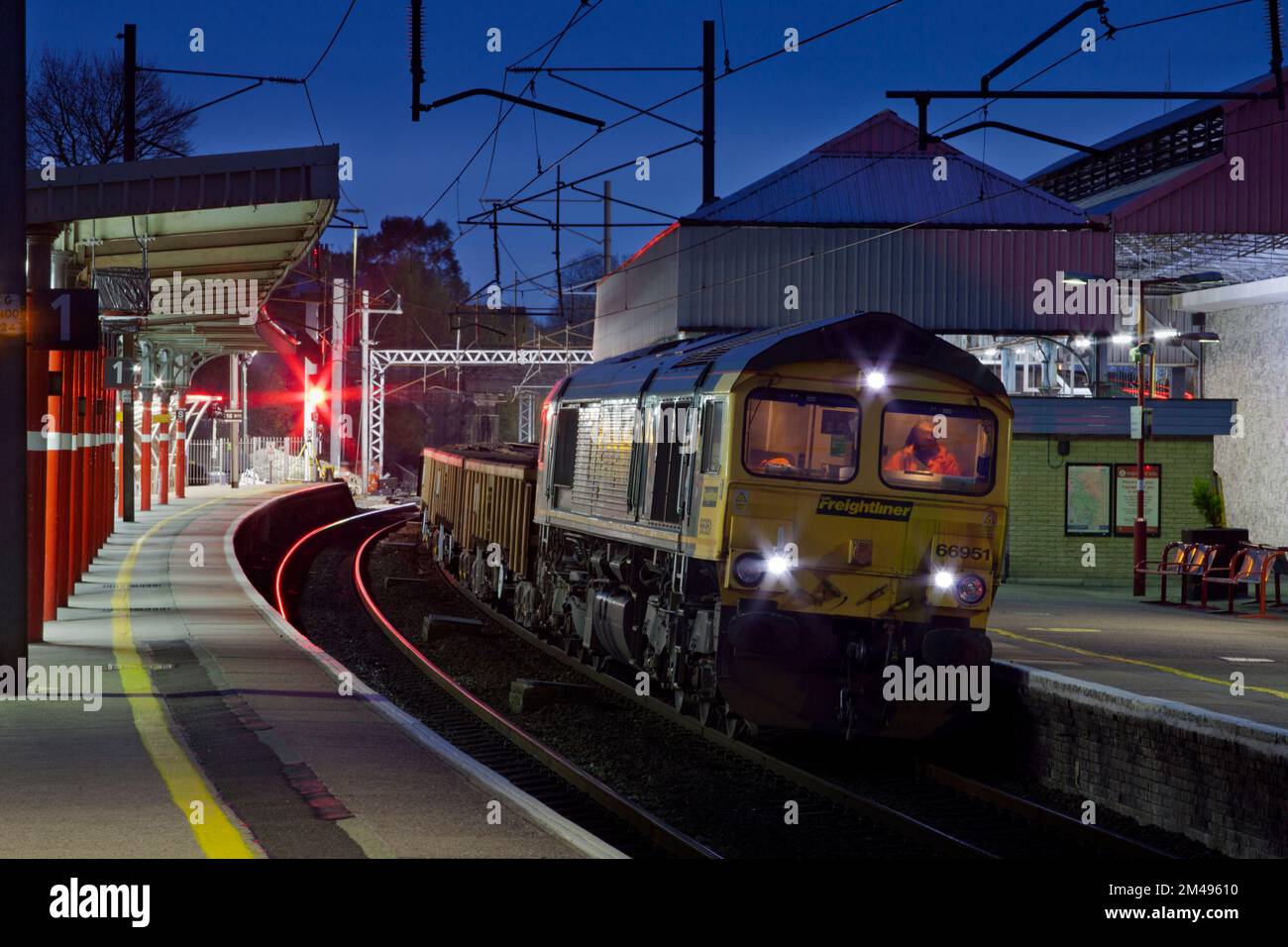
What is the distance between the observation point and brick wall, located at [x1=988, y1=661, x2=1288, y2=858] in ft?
30.7

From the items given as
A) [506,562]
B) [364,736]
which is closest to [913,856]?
[364,736]

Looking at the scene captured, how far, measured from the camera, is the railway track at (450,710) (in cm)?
1035

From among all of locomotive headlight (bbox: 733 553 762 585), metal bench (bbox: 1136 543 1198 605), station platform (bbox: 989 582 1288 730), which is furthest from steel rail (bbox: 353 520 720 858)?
metal bench (bbox: 1136 543 1198 605)

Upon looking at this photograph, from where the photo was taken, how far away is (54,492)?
699 inches

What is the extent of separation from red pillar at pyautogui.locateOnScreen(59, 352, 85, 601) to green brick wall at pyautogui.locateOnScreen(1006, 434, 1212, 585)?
15672 millimetres

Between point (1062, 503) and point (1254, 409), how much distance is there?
5.69 metres

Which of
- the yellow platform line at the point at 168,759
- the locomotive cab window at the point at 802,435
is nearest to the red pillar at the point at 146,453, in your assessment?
the yellow platform line at the point at 168,759

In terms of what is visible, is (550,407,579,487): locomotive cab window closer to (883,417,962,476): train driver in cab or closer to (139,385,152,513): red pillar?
(883,417,962,476): train driver in cab

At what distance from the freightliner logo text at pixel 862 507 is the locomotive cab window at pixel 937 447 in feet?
0.60

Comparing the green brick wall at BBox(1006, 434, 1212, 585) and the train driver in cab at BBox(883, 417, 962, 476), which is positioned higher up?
the train driver in cab at BBox(883, 417, 962, 476)

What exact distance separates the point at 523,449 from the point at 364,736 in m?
15.8

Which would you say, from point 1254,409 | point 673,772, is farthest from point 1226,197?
point 673,772

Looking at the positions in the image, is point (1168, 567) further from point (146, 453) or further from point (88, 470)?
point (146, 453)
